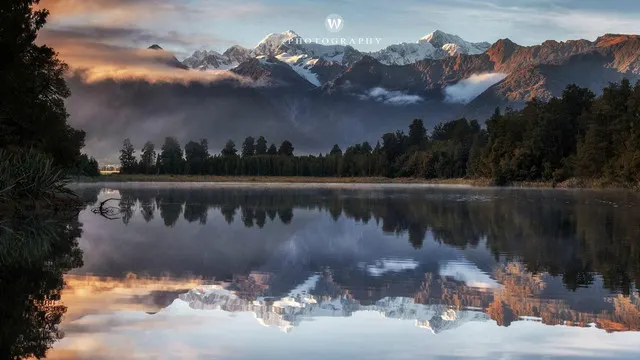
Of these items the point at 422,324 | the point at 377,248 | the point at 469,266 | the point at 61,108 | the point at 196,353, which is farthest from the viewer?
the point at 61,108

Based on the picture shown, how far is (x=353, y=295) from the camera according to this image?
62.6ft

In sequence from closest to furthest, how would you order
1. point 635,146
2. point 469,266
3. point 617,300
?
point 617,300 < point 469,266 < point 635,146

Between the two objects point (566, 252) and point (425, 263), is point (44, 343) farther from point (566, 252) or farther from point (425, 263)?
point (566, 252)

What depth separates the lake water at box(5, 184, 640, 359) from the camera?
13.6 metres

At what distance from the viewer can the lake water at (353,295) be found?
534 inches

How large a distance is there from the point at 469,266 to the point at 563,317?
8.68 m

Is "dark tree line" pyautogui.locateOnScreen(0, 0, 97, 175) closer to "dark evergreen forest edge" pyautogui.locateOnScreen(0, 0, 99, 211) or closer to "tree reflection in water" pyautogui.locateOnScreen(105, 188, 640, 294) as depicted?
"dark evergreen forest edge" pyautogui.locateOnScreen(0, 0, 99, 211)

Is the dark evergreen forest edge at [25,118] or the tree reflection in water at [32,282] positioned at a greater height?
the dark evergreen forest edge at [25,118]

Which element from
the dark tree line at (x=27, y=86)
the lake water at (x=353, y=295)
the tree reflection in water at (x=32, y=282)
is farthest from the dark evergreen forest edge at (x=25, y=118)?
the lake water at (x=353, y=295)

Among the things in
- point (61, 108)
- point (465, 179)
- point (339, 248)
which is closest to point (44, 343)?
point (339, 248)

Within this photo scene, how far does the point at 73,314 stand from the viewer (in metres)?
16.1

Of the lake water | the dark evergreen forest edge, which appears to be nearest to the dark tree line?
the dark evergreen forest edge

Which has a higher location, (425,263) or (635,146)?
(635,146)

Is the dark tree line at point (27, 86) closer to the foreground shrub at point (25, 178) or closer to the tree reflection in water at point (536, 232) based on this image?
the foreground shrub at point (25, 178)
